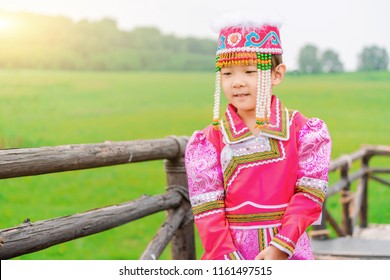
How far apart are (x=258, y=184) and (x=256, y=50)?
0.47 meters

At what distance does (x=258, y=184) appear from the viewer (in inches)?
88.0

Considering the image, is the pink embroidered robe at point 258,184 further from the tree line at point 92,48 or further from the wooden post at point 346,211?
the tree line at point 92,48

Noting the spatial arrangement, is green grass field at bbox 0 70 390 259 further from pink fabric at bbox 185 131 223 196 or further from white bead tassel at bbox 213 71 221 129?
white bead tassel at bbox 213 71 221 129

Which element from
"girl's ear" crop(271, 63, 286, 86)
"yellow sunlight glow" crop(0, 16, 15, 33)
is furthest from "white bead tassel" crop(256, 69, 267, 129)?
"yellow sunlight glow" crop(0, 16, 15, 33)

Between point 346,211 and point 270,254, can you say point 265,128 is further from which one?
point 346,211

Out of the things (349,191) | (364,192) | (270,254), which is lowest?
(364,192)

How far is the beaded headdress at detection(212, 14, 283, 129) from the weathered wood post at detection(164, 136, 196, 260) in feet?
4.27

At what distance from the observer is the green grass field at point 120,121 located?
982 centimetres

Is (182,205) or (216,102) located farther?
(182,205)

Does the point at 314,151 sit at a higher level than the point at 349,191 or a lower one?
higher

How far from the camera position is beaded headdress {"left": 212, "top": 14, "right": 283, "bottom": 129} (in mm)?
2242

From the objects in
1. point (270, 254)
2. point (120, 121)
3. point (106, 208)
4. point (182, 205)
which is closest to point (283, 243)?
point (270, 254)
